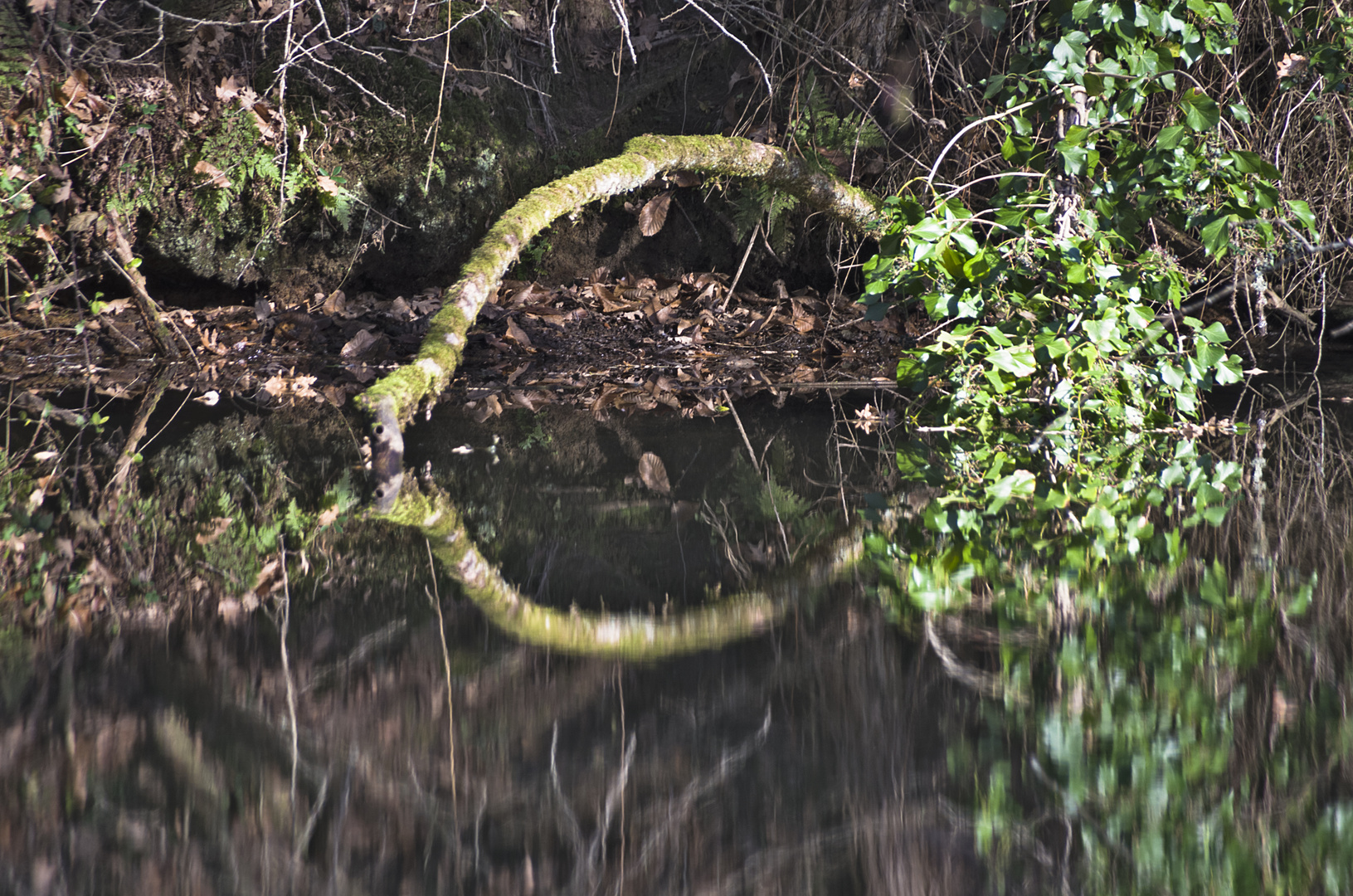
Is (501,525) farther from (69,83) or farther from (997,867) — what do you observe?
(69,83)

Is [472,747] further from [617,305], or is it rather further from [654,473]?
[617,305]

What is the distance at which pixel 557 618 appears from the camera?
5.98 ft

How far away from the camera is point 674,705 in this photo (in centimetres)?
145

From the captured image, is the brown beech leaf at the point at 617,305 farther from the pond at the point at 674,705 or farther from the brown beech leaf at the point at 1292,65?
the brown beech leaf at the point at 1292,65

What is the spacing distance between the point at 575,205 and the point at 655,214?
1511 millimetres

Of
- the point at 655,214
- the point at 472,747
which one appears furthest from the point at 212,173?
the point at 472,747

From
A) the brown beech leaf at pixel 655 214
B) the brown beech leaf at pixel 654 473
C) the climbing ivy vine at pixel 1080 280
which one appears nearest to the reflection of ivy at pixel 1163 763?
the climbing ivy vine at pixel 1080 280

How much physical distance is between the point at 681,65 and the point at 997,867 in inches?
233

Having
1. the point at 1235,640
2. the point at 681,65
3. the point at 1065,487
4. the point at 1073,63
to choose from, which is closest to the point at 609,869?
the point at 1235,640

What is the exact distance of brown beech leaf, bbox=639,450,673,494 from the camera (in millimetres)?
2873

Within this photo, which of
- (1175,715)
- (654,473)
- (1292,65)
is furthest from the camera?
(1292,65)

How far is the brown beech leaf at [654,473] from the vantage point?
287cm

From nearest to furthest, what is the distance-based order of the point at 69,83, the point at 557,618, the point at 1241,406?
the point at 557,618 < the point at 1241,406 < the point at 69,83

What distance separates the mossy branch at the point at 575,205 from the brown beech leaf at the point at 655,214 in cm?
82
